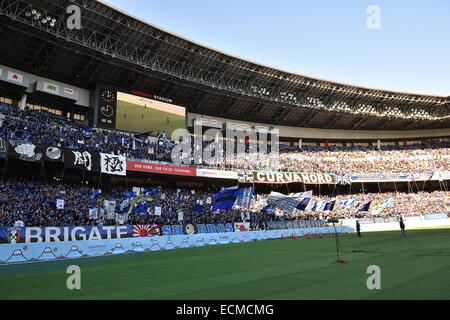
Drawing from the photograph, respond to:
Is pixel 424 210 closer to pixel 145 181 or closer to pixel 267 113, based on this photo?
pixel 267 113

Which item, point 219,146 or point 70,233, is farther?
point 219,146

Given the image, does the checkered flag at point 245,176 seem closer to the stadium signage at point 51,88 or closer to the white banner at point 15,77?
the stadium signage at point 51,88

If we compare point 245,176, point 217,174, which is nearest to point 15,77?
point 217,174

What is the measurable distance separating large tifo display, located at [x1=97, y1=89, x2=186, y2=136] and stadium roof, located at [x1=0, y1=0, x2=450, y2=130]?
193 cm

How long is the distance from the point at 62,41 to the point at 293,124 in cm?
4625

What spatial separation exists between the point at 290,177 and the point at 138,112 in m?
26.2

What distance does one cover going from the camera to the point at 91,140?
4219 cm

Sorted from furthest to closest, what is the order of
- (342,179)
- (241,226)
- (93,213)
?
(342,179) < (241,226) < (93,213)

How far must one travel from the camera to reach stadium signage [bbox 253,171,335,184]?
5565cm

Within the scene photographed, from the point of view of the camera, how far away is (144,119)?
5069cm

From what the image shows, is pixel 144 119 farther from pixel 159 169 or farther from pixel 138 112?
pixel 159 169

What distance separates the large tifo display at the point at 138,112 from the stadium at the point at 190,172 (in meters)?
0.25

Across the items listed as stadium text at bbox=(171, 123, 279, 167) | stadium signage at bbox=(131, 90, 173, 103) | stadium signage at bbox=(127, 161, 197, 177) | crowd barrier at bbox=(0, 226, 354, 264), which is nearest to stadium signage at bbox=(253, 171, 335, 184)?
stadium text at bbox=(171, 123, 279, 167)
